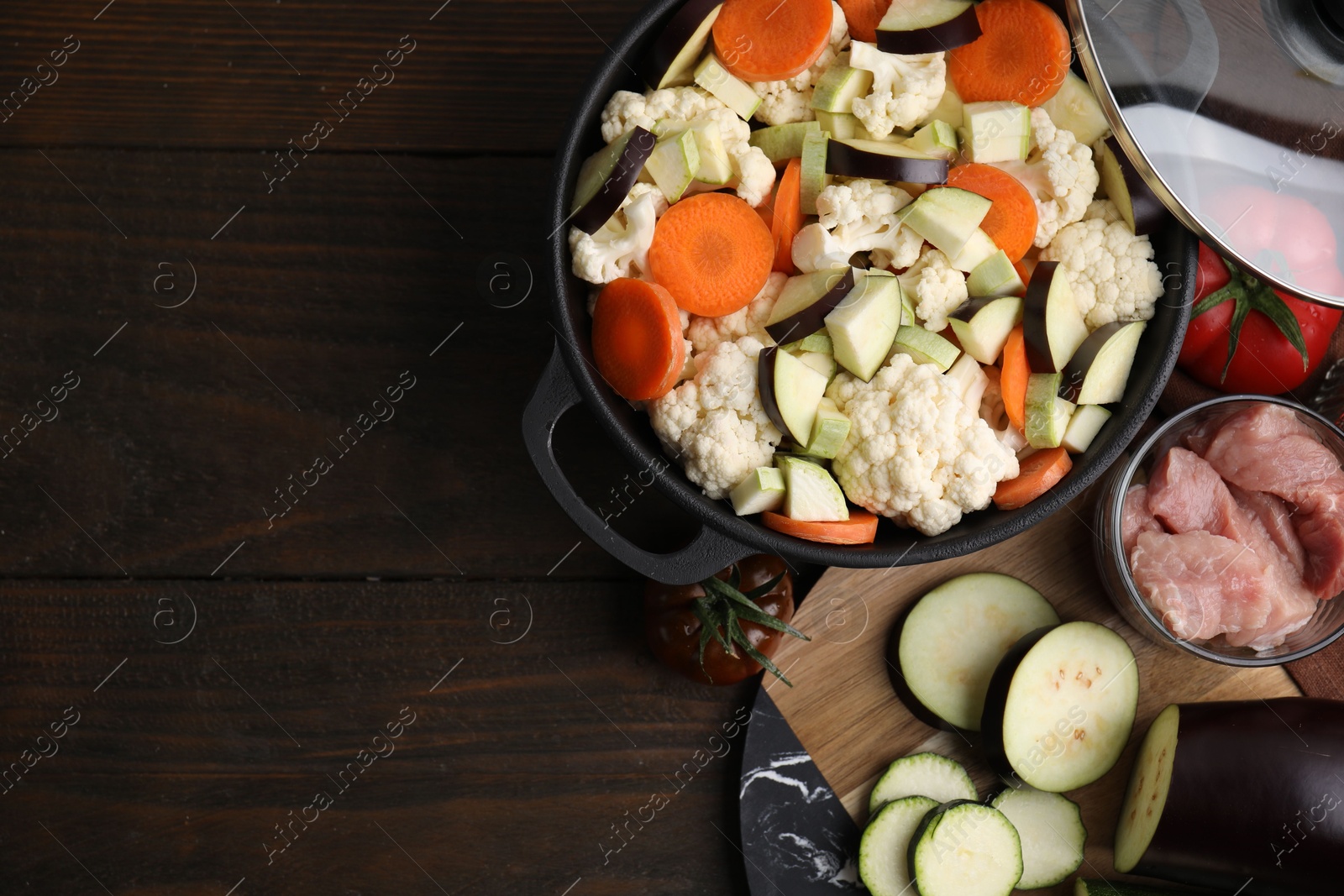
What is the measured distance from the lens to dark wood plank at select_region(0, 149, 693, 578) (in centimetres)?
183

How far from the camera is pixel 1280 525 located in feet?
5.46

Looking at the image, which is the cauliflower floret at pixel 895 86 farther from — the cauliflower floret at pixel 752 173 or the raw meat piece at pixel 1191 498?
the raw meat piece at pixel 1191 498

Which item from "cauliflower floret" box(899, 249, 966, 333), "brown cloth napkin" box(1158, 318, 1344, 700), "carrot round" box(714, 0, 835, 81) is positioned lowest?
"brown cloth napkin" box(1158, 318, 1344, 700)

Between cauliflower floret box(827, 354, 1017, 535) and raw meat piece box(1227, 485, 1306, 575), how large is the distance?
1.93ft

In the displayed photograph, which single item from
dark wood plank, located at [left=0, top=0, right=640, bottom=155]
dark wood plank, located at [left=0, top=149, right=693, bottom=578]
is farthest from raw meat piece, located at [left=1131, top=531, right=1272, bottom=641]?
dark wood plank, located at [left=0, top=0, right=640, bottom=155]

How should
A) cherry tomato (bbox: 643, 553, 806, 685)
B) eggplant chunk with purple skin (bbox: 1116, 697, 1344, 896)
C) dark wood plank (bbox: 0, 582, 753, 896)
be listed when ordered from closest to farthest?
eggplant chunk with purple skin (bbox: 1116, 697, 1344, 896) → cherry tomato (bbox: 643, 553, 806, 685) → dark wood plank (bbox: 0, 582, 753, 896)

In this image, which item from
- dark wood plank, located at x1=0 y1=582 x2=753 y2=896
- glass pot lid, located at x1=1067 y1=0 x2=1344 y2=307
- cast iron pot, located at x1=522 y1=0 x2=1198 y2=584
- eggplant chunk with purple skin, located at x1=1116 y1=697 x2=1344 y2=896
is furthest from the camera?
dark wood plank, located at x1=0 y1=582 x2=753 y2=896

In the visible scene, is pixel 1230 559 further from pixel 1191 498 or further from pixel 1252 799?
pixel 1252 799

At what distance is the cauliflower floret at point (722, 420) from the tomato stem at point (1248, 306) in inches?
35.1

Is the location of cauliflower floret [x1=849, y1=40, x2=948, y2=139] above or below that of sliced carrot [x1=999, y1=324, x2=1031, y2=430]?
above

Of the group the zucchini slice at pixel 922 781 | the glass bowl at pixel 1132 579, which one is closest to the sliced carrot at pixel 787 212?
the glass bowl at pixel 1132 579

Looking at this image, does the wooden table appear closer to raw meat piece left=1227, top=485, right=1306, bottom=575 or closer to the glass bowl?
the glass bowl

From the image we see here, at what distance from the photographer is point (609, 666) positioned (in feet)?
5.98

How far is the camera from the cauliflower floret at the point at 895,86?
142 centimetres
